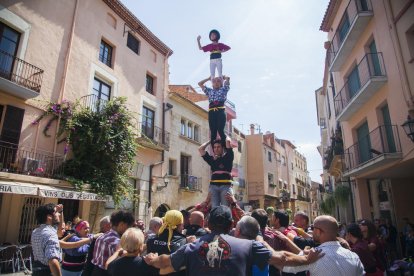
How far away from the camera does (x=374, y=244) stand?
5.13 metres

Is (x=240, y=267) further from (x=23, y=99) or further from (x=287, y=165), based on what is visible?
(x=287, y=165)

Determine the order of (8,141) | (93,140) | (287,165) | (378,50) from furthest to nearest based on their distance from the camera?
(287,165) < (93,140) < (378,50) < (8,141)

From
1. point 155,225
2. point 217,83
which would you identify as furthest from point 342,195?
point 155,225

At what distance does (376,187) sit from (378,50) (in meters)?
6.83

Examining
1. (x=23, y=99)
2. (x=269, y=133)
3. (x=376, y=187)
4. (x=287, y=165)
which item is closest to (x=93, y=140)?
(x=23, y=99)

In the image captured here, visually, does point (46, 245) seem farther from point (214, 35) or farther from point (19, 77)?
point (19, 77)

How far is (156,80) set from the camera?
21.3m

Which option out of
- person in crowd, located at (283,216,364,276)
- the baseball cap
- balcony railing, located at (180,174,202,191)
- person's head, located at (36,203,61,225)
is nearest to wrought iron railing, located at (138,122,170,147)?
balcony railing, located at (180,174,202,191)

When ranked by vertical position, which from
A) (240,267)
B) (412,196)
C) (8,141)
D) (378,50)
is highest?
(378,50)

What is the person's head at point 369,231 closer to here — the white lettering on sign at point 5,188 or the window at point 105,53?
the white lettering on sign at point 5,188

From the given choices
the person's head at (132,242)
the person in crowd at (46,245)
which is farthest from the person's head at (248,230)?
the person in crowd at (46,245)

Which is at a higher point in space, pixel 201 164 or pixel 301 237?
pixel 201 164

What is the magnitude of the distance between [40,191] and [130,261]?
9.03 meters

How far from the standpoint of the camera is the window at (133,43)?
63.6 ft
